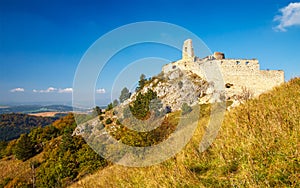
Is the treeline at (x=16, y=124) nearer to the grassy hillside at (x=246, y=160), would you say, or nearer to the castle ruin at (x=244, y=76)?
the castle ruin at (x=244, y=76)

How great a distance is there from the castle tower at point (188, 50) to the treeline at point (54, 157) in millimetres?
29092

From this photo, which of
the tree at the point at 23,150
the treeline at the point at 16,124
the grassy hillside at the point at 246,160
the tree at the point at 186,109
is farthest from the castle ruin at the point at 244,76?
the treeline at the point at 16,124

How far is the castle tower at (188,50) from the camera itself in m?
50.7

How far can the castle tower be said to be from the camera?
50.7 meters

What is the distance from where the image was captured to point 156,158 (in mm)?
7551

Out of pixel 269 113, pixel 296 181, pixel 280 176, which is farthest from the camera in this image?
pixel 269 113

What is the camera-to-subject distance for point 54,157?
47906 mm

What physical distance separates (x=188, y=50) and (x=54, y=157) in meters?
36.8

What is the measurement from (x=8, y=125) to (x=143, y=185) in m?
197

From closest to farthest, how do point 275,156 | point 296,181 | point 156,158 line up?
point 296,181
point 275,156
point 156,158

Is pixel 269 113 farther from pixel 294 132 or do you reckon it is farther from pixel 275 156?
pixel 275 156

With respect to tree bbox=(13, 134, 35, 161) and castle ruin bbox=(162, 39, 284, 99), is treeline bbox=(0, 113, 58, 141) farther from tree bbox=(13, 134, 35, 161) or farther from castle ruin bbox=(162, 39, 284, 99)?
castle ruin bbox=(162, 39, 284, 99)

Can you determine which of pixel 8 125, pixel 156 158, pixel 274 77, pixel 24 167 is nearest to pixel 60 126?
pixel 24 167

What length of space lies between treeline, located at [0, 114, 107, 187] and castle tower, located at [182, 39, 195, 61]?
95.4 ft
